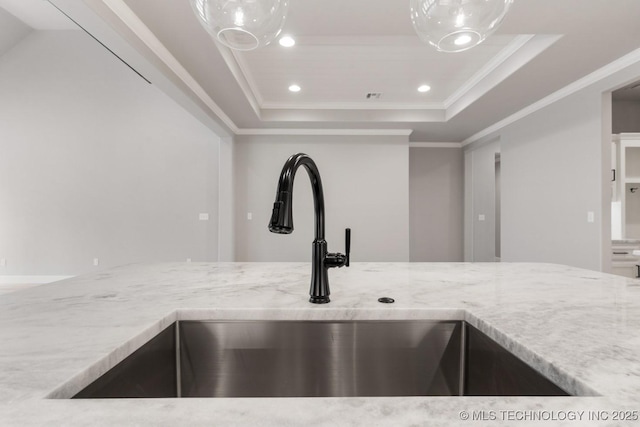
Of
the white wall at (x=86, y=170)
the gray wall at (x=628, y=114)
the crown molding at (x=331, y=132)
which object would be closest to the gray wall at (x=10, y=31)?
the white wall at (x=86, y=170)

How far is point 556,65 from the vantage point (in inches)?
111

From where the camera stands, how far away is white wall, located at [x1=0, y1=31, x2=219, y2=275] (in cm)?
522

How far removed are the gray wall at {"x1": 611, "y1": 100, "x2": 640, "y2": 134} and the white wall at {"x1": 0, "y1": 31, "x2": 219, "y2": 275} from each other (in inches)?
222

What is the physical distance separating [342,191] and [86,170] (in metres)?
4.21

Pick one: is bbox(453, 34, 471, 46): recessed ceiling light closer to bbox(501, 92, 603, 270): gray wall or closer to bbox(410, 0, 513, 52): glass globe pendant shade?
bbox(410, 0, 513, 52): glass globe pendant shade

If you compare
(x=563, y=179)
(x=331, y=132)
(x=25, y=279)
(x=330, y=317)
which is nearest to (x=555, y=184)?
(x=563, y=179)

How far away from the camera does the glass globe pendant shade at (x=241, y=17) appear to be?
32.8 inches

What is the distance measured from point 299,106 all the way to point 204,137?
180cm

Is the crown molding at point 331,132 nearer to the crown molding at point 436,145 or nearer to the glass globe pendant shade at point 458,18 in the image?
the crown molding at point 436,145

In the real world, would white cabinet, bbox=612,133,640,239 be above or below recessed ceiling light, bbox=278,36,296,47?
below

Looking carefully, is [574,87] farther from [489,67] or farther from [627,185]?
[627,185]

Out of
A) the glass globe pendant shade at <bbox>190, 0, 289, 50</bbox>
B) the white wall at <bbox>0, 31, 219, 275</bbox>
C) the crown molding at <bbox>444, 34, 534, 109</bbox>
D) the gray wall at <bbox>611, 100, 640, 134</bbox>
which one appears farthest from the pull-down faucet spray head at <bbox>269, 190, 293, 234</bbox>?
the gray wall at <bbox>611, 100, 640, 134</bbox>

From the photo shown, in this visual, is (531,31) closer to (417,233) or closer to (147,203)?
(417,233)

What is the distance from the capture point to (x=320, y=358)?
0.74m
